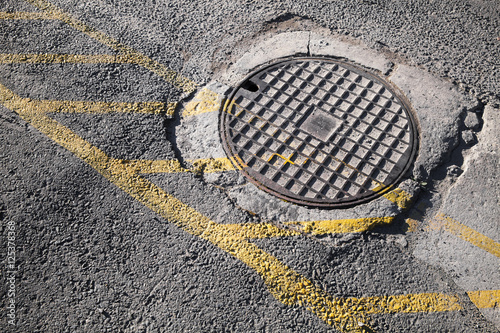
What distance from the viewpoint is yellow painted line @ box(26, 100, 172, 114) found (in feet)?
10.8

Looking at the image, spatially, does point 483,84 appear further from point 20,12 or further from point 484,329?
point 20,12

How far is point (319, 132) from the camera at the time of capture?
10.3 feet

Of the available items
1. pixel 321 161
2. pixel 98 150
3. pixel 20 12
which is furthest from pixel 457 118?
pixel 20 12

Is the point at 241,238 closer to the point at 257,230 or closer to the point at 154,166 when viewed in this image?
the point at 257,230

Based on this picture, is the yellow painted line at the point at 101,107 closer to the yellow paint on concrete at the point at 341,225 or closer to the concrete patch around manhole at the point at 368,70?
the concrete patch around manhole at the point at 368,70

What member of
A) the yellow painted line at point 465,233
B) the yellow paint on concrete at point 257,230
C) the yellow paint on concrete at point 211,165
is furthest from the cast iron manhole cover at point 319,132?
the yellow painted line at point 465,233

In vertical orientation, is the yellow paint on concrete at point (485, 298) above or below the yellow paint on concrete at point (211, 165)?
above

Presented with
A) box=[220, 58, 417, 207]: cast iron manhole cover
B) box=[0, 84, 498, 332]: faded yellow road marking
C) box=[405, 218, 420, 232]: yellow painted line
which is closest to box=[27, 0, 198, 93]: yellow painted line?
box=[220, 58, 417, 207]: cast iron manhole cover

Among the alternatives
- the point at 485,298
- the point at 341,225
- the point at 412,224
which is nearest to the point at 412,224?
the point at 412,224

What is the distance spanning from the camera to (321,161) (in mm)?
2986

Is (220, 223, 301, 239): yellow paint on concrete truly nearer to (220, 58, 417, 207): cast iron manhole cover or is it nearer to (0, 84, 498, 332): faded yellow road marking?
(0, 84, 498, 332): faded yellow road marking

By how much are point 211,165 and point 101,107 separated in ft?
3.51

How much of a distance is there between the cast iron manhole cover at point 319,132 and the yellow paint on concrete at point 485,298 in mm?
853

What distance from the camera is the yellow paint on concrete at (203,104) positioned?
10.9ft
